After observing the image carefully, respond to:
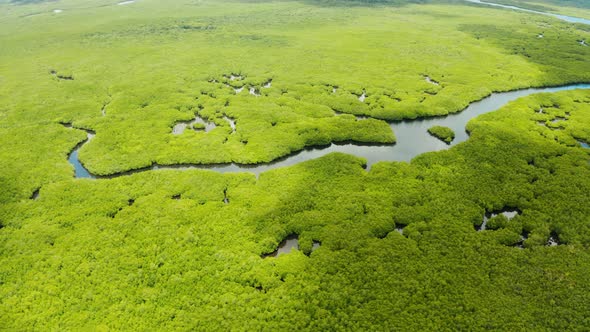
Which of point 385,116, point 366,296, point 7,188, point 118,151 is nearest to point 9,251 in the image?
point 7,188

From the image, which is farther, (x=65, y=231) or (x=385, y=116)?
(x=385, y=116)

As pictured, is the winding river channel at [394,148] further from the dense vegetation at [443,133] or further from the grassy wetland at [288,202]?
the grassy wetland at [288,202]

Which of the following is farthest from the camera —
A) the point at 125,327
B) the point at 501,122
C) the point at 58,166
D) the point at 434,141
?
the point at 501,122

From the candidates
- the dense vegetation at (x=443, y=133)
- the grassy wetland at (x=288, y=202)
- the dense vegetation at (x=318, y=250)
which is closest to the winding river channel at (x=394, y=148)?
the dense vegetation at (x=443, y=133)

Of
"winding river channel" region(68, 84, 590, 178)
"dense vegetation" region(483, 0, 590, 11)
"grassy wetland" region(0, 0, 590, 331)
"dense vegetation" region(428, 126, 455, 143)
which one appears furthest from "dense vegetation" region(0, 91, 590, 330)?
"dense vegetation" region(483, 0, 590, 11)

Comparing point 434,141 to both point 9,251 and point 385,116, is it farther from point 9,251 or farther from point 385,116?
point 9,251

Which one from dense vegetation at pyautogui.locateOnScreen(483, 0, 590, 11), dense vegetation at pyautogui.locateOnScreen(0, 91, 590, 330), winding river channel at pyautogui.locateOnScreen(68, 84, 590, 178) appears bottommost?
dense vegetation at pyautogui.locateOnScreen(0, 91, 590, 330)

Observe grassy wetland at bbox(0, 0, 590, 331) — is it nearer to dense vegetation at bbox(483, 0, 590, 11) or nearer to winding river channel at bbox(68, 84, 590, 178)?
winding river channel at bbox(68, 84, 590, 178)
